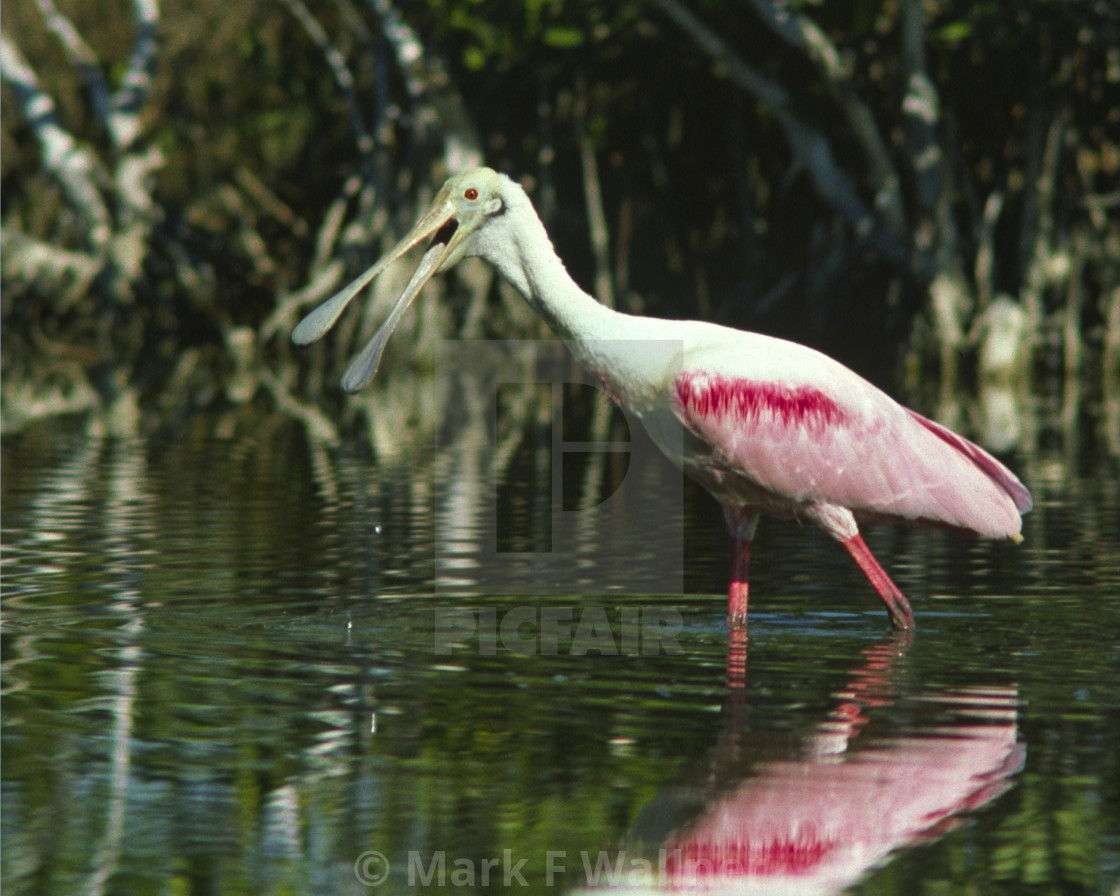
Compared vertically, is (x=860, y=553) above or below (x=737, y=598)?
above

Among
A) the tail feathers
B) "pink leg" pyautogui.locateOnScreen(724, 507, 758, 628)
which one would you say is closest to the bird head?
"pink leg" pyautogui.locateOnScreen(724, 507, 758, 628)

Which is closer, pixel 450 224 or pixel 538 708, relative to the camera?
pixel 538 708

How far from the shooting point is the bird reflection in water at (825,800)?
4020 mm

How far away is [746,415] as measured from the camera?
645 cm

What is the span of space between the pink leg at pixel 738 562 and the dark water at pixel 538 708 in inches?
2.9

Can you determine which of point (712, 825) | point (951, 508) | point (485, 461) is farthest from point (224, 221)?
point (712, 825)

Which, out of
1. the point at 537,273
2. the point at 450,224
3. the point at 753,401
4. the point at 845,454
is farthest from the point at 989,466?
the point at 450,224

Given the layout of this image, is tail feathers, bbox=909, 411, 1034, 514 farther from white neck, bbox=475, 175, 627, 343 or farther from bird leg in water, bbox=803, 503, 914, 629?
white neck, bbox=475, 175, 627, 343

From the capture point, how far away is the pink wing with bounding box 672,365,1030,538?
21.2 ft
